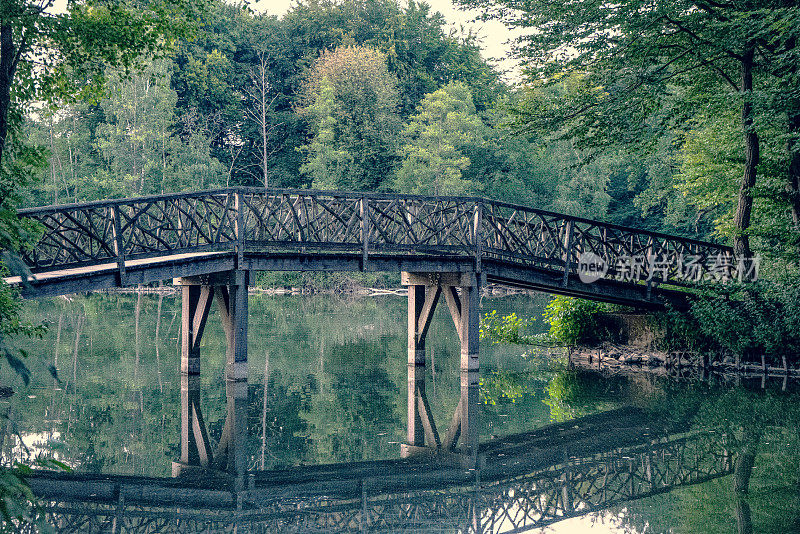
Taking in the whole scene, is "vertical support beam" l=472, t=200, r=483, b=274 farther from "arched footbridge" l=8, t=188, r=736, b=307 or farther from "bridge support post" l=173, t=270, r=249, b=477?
"bridge support post" l=173, t=270, r=249, b=477

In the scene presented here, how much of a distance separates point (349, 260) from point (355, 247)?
13.4 inches

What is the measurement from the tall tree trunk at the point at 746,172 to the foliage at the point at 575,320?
3.68 meters

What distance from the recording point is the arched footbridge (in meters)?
14.7

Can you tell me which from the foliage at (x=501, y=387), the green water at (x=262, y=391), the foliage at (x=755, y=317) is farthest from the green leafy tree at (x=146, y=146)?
the foliage at (x=755, y=317)

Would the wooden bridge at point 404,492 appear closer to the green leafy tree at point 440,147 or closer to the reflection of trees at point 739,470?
the reflection of trees at point 739,470

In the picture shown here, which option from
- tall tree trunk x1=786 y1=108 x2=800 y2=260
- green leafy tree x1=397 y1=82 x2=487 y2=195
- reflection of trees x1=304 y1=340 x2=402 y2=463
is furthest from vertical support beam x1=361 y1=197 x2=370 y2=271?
green leafy tree x1=397 y1=82 x2=487 y2=195

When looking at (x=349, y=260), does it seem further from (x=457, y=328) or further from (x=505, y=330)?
(x=505, y=330)

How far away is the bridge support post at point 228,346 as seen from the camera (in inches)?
524

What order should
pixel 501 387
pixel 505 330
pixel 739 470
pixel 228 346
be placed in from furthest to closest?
1. pixel 505 330
2. pixel 501 387
3. pixel 228 346
4. pixel 739 470

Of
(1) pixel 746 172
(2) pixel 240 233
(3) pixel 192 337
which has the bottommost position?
(3) pixel 192 337

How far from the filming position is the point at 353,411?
14641 mm

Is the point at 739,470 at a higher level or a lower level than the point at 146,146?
lower

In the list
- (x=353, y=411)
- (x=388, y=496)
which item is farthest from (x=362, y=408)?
(x=388, y=496)

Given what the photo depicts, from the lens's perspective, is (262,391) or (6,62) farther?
(262,391)
